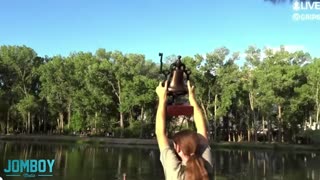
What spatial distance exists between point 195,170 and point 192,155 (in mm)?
148

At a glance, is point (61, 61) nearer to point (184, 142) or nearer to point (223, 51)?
point (223, 51)

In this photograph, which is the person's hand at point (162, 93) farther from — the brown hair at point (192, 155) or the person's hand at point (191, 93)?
the brown hair at point (192, 155)

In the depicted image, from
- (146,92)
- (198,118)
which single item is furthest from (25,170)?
(146,92)

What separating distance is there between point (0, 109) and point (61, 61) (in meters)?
11.0

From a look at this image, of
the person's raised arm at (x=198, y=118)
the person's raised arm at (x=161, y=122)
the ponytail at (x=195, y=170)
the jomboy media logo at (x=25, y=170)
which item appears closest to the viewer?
the ponytail at (x=195, y=170)

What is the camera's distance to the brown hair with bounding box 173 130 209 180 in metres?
3.04

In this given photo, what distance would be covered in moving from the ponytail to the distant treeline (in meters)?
49.2

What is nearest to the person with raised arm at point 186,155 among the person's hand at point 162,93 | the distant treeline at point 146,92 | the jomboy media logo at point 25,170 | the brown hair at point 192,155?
the brown hair at point 192,155

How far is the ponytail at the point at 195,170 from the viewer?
3037 mm

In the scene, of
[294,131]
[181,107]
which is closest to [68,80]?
[294,131]

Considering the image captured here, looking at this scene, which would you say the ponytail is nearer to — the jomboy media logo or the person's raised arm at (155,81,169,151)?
the person's raised arm at (155,81,169,151)

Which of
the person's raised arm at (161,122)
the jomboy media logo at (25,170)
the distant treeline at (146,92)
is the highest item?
the distant treeline at (146,92)

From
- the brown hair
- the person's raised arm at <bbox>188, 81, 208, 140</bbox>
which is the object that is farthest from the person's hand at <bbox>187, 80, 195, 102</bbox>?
the brown hair

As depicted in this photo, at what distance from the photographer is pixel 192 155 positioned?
3.17 metres
